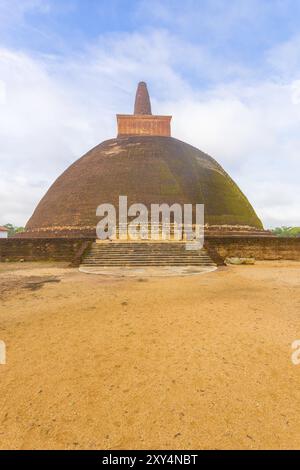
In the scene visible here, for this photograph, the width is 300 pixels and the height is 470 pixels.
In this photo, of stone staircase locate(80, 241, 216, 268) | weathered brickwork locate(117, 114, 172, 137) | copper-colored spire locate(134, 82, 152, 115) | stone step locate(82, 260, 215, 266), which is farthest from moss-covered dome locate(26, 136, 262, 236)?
stone step locate(82, 260, 215, 266)

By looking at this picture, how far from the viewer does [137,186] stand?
1591cm

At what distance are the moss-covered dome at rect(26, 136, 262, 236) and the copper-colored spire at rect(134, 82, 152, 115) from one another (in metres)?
4.88

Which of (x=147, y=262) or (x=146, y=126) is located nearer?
(x=147, y=262)

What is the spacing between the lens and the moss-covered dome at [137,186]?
1550 centimetres

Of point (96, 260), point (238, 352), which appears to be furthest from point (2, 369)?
point (96, 260)

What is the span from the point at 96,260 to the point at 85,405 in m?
8.00

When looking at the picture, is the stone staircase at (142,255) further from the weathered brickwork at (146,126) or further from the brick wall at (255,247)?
the weathered brickwork at (146,126)

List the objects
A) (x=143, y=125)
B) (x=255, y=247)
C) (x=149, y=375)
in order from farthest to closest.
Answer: (x=143, y=125) < (x=255, y=247) < (x=149, y=375)

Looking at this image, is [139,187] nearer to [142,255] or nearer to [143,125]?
[142,255]

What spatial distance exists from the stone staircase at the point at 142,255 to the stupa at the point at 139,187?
13.9 ft

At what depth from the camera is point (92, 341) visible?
271cm

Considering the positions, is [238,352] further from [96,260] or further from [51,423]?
[96,260]

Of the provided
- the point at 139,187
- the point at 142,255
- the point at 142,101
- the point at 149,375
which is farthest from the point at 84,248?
the point at 142,101

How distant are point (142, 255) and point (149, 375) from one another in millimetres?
7793
